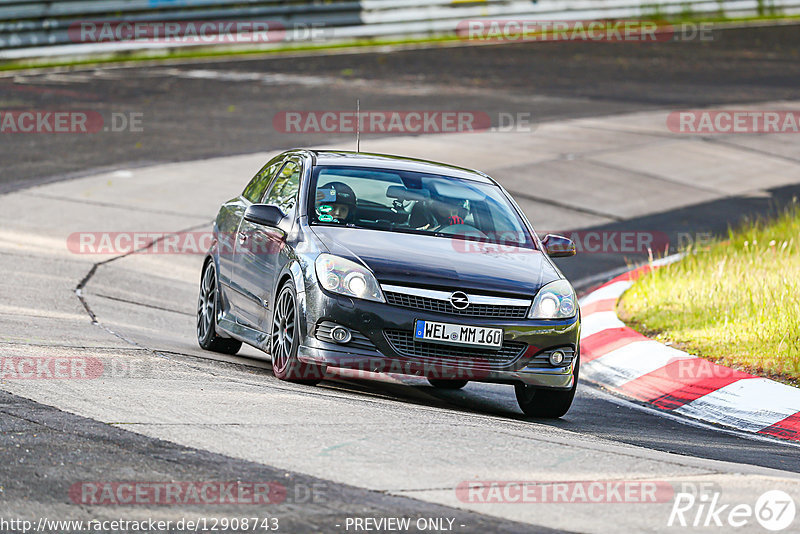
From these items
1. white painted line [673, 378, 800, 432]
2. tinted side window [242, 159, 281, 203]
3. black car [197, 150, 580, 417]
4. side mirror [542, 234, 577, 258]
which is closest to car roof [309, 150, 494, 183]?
black car [197, 150, 580, 417]

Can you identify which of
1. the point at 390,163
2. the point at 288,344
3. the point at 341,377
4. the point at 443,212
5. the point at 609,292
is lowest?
the point at 341,377

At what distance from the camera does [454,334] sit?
7691 mm

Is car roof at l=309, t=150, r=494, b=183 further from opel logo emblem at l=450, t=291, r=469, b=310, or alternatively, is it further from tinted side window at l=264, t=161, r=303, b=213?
opel logo emblem at l=450, t=291, r=469, b=310

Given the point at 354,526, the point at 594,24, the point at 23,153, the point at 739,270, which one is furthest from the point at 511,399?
the point at 594,24

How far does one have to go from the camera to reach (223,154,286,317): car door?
9.39 m

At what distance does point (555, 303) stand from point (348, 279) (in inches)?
51.2

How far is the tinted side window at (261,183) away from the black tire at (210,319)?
60 cm

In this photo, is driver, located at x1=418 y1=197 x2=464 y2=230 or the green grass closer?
driver, located at x1=418 y1=197 x2=464 y2=230

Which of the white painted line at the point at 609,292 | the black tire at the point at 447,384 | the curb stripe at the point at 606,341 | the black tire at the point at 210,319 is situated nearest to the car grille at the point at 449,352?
the black tire at the point at 447,384

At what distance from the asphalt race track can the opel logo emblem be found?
65 centimetres

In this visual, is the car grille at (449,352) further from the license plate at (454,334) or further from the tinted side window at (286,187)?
the tinted side window at (286,187)

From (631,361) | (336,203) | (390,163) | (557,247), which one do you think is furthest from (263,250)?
(631,361)

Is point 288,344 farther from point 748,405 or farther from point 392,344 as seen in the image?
point 748,405

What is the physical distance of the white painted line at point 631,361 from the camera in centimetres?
974
